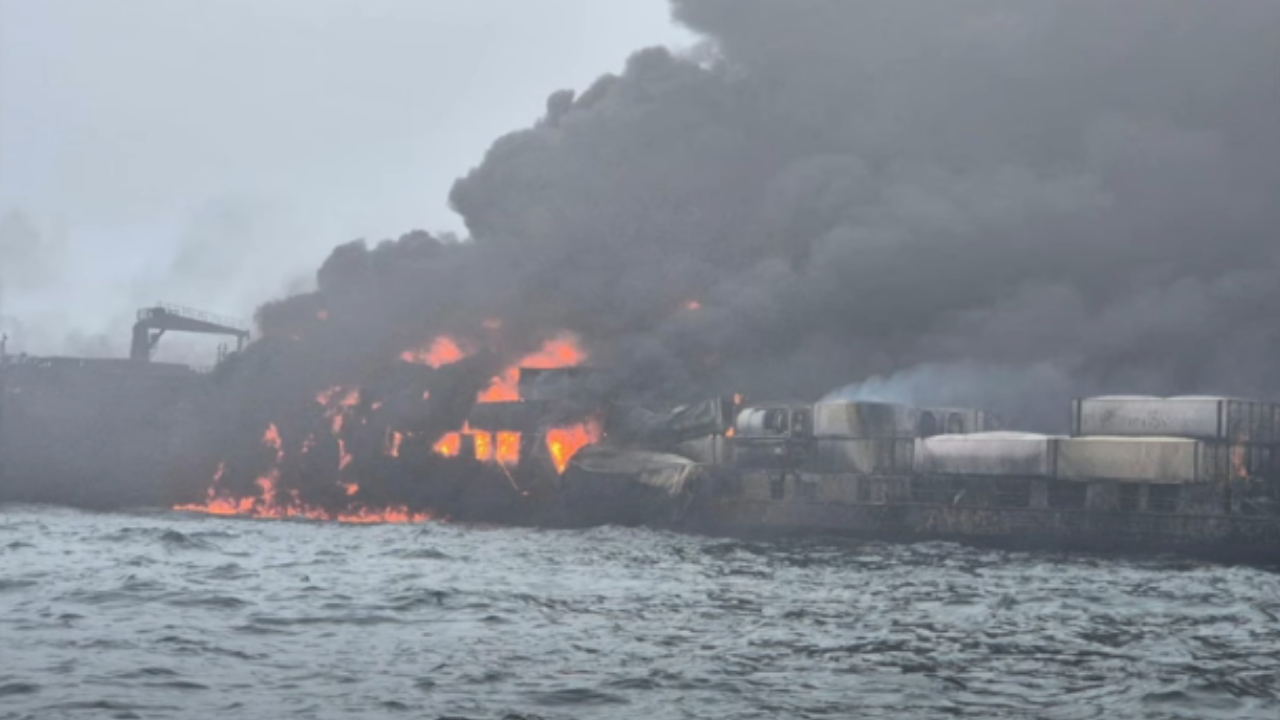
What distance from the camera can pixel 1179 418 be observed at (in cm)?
9538

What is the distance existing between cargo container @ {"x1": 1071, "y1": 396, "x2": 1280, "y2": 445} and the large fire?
140 feet

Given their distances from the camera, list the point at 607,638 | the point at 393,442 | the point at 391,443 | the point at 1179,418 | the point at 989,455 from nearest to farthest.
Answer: the point at 607,638, the point at 1179,418, the point at 989,455, the point at 391,443, the point at 393,442

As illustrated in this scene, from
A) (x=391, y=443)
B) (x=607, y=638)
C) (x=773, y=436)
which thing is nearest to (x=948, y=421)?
(x=773, y=436)

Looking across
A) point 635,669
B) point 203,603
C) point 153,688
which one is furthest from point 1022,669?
point 203,603

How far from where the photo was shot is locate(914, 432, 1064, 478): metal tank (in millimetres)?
98750

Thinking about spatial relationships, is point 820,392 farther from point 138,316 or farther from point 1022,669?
point 1022,669

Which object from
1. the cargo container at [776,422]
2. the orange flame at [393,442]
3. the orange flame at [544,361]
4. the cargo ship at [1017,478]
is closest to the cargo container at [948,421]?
the cargo ship at [1017,478]

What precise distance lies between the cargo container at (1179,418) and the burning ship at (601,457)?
0.14 m

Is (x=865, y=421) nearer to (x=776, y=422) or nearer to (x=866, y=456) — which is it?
(x=866, y=456)

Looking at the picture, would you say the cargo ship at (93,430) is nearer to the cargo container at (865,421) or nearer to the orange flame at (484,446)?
the orange flame at (484,446)

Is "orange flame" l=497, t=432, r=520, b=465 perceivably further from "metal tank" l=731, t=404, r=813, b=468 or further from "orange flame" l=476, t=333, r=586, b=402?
"metal tank" l=731, t=404, r=813, b=468

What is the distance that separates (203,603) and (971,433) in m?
77.4

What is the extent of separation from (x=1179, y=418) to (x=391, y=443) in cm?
6953

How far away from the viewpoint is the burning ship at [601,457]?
95062 millimetres
